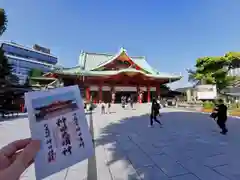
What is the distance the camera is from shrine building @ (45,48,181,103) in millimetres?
28828

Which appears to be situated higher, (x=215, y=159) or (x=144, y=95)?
(x=144, y=95)

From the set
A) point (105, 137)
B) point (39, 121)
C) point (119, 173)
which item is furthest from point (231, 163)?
point (39, 121)

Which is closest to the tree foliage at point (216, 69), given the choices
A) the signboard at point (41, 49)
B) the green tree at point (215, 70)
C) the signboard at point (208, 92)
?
the green tree at point (215, 70)

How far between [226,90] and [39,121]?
37756 mm

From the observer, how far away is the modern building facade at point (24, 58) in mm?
80875

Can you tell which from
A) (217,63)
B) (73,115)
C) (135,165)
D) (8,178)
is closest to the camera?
(8,178)

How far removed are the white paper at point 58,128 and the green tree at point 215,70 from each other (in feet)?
102

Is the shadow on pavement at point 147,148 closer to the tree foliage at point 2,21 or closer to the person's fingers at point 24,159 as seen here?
the person's fingers at point 24,159

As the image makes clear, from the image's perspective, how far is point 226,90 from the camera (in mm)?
35125

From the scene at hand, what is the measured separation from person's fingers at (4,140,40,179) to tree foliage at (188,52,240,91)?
1236 inches

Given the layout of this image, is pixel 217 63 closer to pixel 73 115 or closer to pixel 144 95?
pixel 144 95

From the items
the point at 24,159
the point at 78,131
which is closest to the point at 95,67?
the point at 78,131

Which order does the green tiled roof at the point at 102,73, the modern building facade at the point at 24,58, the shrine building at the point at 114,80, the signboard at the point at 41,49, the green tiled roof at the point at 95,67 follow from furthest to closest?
1. the signboard at the point at 41,49
2. the modern building facade at the point at 24,58
3. the shrine building at the point at 114,80
4. the green tiled roof at the point at 95,67
5. the green tiled roof at the point at 102,73

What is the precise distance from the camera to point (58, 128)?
4.81 ft
